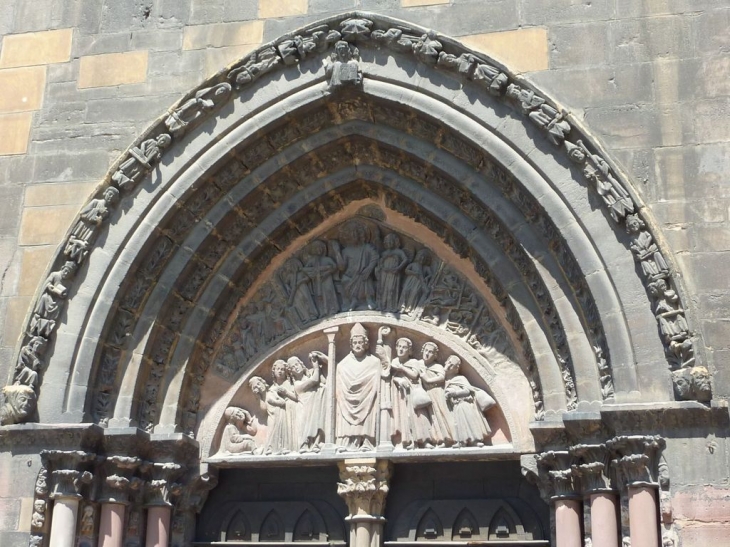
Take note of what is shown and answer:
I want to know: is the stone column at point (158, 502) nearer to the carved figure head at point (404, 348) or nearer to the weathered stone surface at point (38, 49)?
the carved figure head at point (404, 348)

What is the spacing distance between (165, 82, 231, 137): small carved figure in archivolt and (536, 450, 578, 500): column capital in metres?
4.09

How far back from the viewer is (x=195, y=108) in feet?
32.1

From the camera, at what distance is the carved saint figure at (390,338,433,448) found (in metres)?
9.59

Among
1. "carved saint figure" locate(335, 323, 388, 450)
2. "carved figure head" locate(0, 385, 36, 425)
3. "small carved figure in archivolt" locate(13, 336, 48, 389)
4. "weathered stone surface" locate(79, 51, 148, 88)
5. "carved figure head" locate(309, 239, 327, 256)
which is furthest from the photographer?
"carved figure head" locate(309, 239, 327, 256)

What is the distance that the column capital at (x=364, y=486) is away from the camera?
372 inches

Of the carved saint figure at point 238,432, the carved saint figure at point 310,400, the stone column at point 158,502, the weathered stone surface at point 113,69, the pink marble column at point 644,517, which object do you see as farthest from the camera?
the weathered stone surface at point 113,69

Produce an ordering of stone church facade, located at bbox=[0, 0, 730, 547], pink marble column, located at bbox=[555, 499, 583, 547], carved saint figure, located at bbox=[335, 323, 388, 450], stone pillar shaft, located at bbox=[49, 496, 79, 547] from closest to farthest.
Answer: pink marble column, located at bbox=[555, 499, 583, 547]
stone church facade, located at bbox=[0, 0, 730, 547]
stone pillar shaft, located at bbox=[49, 496, 79, 547]
carved saint figure, located at bbox=[335, 323, 388, 450]

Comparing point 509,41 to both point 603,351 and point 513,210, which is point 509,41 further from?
point 603,351

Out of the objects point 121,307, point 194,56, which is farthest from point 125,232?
point 194,56

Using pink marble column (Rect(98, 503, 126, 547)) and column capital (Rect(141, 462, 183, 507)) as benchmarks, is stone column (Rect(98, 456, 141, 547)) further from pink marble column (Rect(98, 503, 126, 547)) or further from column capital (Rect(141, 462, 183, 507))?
column capital (Rect(141, 462, 183, 507))

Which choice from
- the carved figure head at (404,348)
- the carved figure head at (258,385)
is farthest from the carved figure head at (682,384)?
the carved figure head at (258,385)

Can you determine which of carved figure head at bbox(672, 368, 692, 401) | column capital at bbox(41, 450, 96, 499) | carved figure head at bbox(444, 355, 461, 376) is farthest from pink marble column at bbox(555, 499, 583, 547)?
column capital at bbox(41, 450, 96, 499)

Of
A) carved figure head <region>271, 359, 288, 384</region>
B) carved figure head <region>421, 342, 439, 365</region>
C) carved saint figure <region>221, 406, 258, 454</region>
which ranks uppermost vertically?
carved figure head <region>421, 342, 439, 365</region>

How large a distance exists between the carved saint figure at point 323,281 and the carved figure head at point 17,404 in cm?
262
